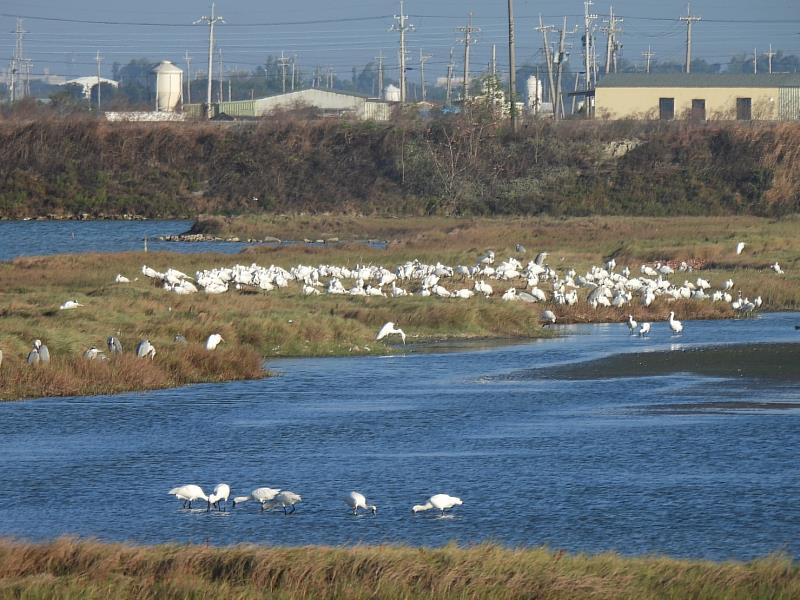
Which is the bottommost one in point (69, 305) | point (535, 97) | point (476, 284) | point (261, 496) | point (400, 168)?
point (261, 496)

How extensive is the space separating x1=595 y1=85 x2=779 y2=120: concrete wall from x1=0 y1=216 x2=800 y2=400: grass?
39662 millimetres

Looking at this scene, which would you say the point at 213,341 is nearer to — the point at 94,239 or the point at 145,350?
the point at 145,350

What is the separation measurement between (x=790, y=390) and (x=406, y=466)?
9250mm

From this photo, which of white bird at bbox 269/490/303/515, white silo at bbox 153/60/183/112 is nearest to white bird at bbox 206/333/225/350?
white bird at bbox 269/490/303/515

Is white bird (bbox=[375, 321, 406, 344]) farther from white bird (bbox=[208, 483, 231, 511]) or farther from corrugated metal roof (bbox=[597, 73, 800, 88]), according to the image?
corrugated metal roof (bbox=[597, 73, 800, 88])

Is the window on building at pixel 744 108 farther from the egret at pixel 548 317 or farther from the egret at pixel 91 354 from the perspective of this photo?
the egret at pixel 91 354

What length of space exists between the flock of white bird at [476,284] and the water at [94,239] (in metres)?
19.1

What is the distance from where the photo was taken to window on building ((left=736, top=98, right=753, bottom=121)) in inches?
3907

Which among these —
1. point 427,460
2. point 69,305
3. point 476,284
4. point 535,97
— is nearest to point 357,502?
point 427,460

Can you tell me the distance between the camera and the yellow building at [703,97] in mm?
99062

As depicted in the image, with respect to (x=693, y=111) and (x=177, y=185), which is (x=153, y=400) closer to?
(x=177, y=185)

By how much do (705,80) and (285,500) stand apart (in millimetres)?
89005

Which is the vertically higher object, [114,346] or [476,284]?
[476,284]

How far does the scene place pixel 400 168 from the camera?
90.7 metres
